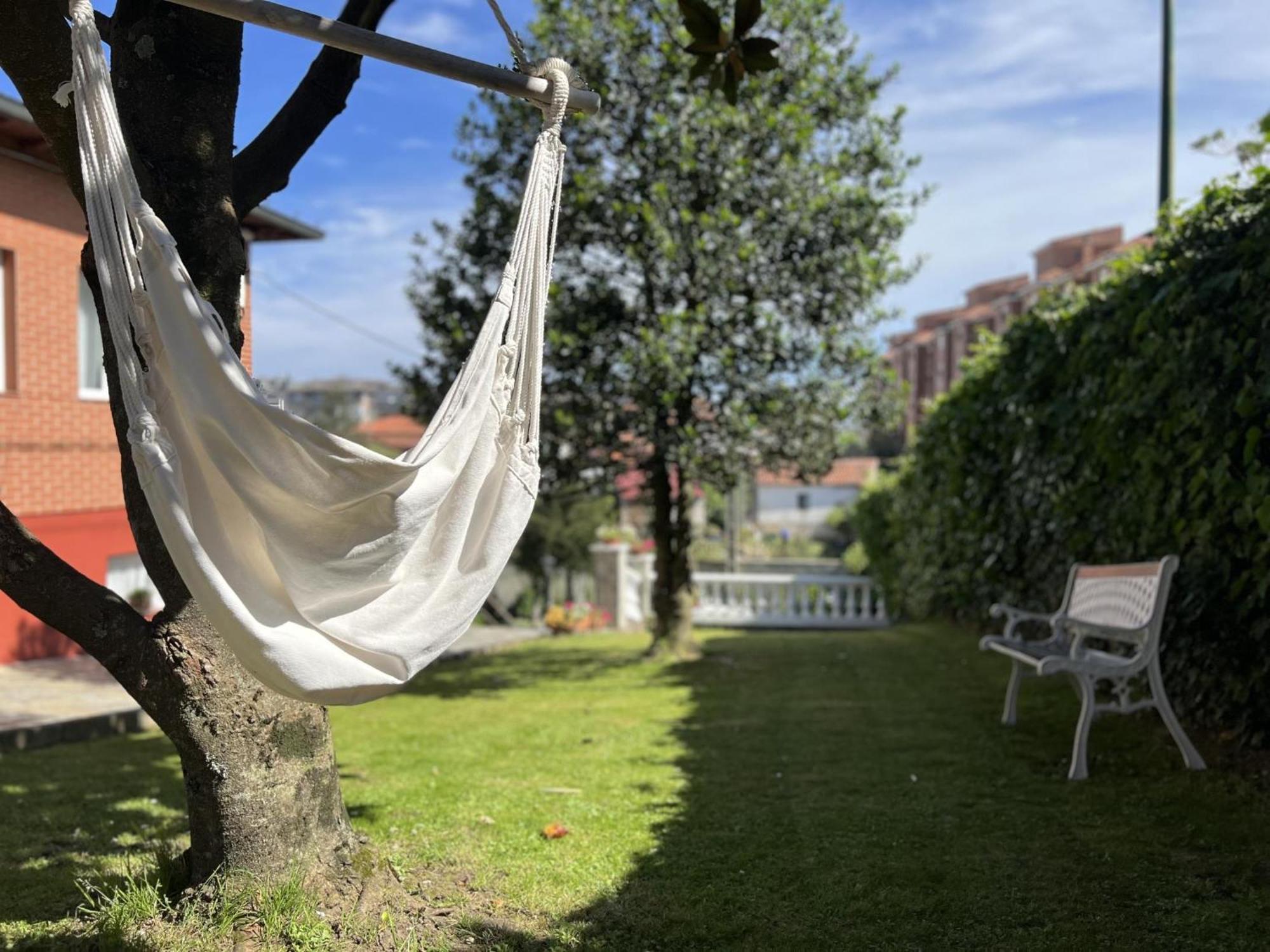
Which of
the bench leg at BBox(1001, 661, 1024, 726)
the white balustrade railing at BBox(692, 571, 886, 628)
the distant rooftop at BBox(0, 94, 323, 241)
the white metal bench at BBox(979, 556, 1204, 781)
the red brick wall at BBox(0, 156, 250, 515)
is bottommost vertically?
the white balustrade railing at BBox(692, 571, 886, 628)

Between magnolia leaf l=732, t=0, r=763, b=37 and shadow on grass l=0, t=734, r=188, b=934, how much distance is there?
12.3ft

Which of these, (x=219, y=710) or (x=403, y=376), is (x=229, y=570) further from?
(x=403, y=376)

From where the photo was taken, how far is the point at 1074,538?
19.9ft

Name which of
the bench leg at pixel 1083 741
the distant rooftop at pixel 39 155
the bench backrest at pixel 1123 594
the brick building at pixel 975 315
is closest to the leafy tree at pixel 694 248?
the distant rooftop at pixel 39 155

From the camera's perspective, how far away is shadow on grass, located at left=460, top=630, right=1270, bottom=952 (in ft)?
9.37

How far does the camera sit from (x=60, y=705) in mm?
6727

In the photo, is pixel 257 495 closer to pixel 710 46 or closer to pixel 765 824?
pixel 765 824

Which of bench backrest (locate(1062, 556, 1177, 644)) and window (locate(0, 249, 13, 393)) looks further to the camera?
window (locate(0, 249, 13, 393))

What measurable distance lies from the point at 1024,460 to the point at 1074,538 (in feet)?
4.81

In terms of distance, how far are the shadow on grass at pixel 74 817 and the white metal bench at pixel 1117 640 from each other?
11.8ft

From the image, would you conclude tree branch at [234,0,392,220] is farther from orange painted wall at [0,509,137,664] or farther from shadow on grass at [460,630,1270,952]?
orange painted wall at [0,509,137,664]

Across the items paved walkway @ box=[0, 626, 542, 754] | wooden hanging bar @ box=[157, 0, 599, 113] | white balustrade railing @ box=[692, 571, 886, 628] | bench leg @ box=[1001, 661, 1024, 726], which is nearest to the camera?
wooden hanging bar @ box=[157, 0, 599, 113]

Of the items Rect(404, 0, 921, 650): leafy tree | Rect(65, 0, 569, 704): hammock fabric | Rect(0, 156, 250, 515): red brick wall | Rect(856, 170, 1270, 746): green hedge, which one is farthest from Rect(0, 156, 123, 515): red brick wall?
Rect(856, 170, 1270, 746): green hedge

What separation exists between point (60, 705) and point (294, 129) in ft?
16.4
